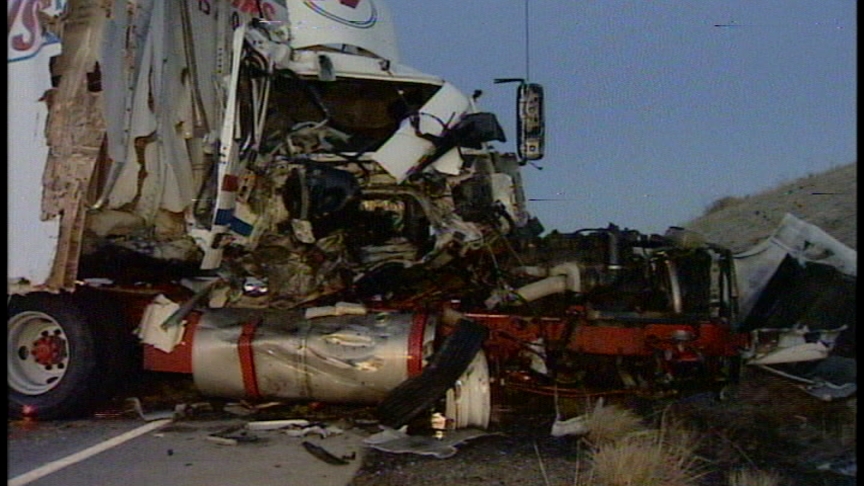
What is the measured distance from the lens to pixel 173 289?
710 centimetres

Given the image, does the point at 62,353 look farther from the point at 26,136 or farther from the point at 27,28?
the point at 27,28

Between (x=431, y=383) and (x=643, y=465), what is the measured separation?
166 cm

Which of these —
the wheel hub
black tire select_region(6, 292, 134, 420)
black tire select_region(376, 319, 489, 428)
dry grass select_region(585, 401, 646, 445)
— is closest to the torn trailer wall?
black tire select_region(6, 292, 134, 420)

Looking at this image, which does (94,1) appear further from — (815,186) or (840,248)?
(815,186)

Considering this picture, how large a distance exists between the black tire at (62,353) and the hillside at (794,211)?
7915 mm

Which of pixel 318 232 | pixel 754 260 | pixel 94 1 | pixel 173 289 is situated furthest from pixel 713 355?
pixel 94 1

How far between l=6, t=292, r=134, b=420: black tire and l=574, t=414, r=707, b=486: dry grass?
132 inches

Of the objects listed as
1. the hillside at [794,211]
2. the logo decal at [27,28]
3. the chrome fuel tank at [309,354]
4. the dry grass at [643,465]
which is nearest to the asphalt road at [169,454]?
the chrome fuel tank at [309,354]

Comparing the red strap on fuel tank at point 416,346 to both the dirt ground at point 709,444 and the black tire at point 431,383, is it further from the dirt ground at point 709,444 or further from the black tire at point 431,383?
the dirt ground at point 709,444

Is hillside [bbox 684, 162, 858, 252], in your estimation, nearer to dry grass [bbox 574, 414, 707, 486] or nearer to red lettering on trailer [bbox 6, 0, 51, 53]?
dry grass [bbox 574, 414, 707, 486]

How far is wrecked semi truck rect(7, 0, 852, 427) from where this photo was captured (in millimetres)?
6090

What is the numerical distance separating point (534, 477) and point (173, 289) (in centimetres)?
319

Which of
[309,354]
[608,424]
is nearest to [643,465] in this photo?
[608,424]

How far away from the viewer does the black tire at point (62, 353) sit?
21.8 ft
